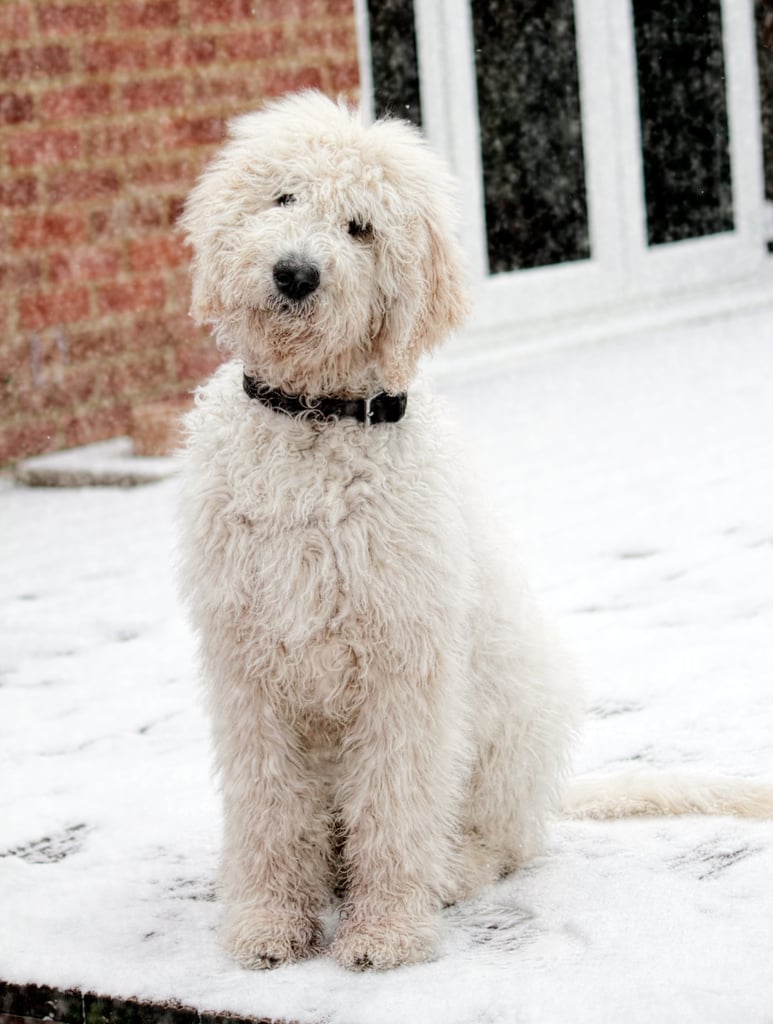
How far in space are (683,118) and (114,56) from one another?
429cm

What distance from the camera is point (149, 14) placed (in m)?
6.80

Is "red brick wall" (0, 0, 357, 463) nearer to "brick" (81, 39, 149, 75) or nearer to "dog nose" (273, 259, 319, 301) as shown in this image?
"brick" (81, 39, 149, 75)

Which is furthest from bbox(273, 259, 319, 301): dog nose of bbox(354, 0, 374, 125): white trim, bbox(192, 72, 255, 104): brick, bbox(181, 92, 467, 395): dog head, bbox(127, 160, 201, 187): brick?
bbox(354, 0, 374, 125): white trim

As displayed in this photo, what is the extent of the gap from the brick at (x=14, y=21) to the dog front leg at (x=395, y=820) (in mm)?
4501

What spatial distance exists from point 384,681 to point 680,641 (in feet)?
5.43

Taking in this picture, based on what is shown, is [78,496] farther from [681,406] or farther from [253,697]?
[253,697]

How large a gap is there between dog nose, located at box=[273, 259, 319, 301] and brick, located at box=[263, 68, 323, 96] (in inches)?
201

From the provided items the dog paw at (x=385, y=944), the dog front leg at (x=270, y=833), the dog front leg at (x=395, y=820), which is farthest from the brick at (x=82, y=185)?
the dog paw at (x=385, y=944)

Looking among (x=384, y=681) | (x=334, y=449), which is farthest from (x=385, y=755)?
(x=334, y=449)

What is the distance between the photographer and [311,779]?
107 inches

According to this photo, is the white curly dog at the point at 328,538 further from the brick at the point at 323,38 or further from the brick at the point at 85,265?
the brick at the point at 323,38

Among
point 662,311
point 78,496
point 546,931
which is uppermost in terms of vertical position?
point 662,311

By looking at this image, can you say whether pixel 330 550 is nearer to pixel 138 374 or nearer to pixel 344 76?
pixel 138 374

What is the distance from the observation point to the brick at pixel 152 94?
22.2ft
